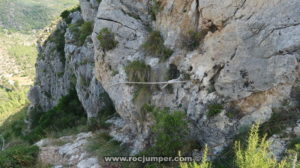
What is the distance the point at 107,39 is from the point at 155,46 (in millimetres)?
2586

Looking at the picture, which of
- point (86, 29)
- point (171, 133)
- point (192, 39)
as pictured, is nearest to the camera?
point (171, 133)

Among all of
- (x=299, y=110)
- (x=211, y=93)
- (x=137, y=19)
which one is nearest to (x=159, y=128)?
(x=211, y=93)

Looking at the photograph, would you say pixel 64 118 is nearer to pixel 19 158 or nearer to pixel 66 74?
pixel 66 74

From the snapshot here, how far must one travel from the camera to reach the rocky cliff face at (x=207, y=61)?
23.6 feet

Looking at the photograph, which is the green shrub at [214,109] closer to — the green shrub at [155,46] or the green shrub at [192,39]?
the green shrub at [192,39]

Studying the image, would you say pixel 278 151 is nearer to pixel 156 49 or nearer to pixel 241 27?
pixel 241 27

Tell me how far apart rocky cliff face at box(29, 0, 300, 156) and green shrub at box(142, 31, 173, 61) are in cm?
20

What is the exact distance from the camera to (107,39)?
12.1 m

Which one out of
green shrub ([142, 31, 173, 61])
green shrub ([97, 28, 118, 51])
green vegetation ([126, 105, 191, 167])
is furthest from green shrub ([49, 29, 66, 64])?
green vegetation ([126, 105, 191, 167])

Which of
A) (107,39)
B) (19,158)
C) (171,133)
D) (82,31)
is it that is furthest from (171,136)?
(82,31)

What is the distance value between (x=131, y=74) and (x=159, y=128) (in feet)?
11.3

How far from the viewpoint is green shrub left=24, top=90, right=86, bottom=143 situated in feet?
59.2

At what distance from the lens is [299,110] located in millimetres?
6738

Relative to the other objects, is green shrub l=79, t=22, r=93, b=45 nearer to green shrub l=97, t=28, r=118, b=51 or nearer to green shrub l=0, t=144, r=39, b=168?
green shrub l=97, t=28, r=118, b=51
